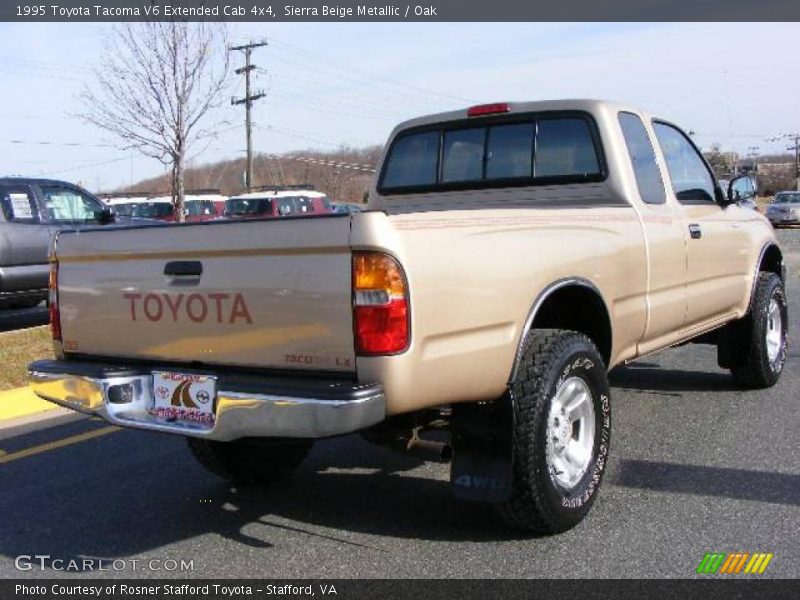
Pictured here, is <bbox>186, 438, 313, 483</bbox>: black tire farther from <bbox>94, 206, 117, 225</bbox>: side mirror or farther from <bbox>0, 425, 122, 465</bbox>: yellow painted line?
<bbox>94, 206, 117, 225</bbox>: side mirror

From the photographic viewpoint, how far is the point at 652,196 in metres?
5.11

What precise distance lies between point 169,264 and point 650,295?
267cm

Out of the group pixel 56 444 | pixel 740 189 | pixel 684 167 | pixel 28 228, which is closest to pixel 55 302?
pixel 56 444

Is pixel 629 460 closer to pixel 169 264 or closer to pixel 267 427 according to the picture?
pixel 267 427

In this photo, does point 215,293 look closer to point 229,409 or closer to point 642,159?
point 229,409

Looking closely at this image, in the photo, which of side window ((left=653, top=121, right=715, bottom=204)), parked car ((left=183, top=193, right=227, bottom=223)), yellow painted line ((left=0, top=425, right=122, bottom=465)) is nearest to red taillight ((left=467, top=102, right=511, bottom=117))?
side window ((left=653, top=121, right=715, bottom=204))

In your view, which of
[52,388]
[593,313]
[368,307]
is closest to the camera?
[368,307]

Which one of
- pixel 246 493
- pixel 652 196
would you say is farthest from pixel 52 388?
pixel 652 196

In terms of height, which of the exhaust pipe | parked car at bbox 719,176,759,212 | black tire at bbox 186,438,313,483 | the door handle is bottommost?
black tire at bbox 186,438,313,483

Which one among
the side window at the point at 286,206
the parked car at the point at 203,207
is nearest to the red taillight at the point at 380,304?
the side window at the point at 286,206

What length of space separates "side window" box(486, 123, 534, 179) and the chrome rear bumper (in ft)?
8.16

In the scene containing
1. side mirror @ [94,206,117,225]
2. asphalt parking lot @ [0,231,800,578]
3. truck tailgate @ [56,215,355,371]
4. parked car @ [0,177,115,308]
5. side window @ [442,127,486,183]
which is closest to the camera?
truck tailgate @ [56,215,355,371]

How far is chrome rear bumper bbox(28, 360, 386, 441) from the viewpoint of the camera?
3064 mm

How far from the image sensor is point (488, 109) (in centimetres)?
527
